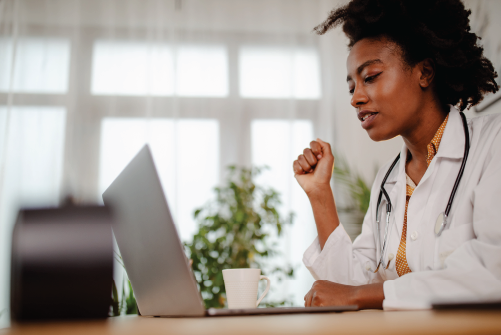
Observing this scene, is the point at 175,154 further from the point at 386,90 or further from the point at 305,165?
the point at 386,90

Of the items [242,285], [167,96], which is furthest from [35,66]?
[242,285]

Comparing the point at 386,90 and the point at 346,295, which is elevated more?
the point at 386,90

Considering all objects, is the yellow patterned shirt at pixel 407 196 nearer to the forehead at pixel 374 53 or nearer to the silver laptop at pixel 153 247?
the forehead at pixel 374 53

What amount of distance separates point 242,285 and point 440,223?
0.54 meters

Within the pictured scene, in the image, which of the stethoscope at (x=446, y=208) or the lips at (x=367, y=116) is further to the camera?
the lips at (x=367, y=116)

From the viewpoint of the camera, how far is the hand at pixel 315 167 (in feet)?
4.36

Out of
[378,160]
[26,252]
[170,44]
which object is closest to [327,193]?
[26,252]

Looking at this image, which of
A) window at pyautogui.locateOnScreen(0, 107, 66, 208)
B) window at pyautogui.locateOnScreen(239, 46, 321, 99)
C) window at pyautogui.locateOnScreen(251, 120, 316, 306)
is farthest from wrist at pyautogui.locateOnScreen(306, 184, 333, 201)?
window at pyautogui.locateOnScreen(0, 107, 66, 208)

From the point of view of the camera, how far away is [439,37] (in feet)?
4.14

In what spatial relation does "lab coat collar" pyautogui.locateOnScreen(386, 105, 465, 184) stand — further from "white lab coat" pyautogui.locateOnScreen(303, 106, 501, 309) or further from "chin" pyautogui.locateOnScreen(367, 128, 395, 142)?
"chin" pyautogui.locateOnScreen(367, 128, 395, 142)

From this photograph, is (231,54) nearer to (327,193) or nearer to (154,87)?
(154,87)

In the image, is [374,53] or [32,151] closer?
[374,53]

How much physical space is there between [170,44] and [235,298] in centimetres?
277

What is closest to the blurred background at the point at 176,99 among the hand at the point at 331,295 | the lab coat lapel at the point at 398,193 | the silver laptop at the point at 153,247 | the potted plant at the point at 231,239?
the potted plant at the point at 231,239
